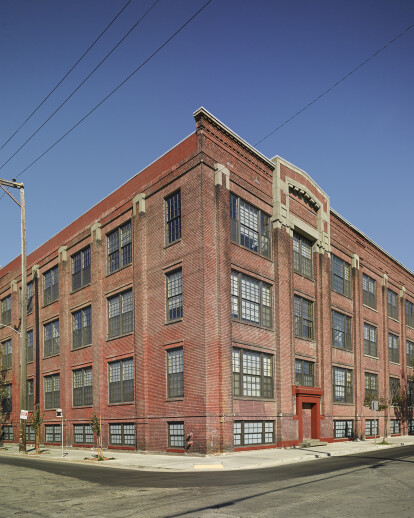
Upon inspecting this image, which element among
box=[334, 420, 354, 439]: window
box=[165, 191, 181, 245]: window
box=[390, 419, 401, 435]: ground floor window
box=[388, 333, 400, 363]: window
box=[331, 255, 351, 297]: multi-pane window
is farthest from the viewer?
box=[388, 333, 400, 363]: window

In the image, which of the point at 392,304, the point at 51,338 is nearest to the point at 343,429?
the point at 392,304

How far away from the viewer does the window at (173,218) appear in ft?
103

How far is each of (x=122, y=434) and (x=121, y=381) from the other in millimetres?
3123

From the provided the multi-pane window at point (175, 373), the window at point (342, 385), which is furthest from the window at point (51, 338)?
the window at point (342, 385)

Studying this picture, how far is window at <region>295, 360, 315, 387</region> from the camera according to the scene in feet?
118

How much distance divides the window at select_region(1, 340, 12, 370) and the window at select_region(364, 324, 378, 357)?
30.9 m

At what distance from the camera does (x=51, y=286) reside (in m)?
44.7

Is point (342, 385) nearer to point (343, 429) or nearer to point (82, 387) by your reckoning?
point (343, 429)

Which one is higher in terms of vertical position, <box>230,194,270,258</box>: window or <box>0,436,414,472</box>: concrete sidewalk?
<box>230,194,270,258</box>: window

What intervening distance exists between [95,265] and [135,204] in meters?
6.13

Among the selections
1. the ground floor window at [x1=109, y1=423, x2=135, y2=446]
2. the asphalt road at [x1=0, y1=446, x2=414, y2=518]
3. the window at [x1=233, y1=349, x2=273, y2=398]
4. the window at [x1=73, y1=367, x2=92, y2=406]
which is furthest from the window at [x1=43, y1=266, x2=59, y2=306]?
the asphalt road at [x1=0, y1=446, x2=414, y2=518]

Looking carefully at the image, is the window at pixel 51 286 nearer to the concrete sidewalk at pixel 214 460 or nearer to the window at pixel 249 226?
the concrete sidewalk at pixel 214 460

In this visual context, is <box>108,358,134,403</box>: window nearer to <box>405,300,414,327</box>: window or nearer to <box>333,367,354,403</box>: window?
<box>333,367,354,403</box>: window

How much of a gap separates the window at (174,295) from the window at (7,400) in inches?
975
